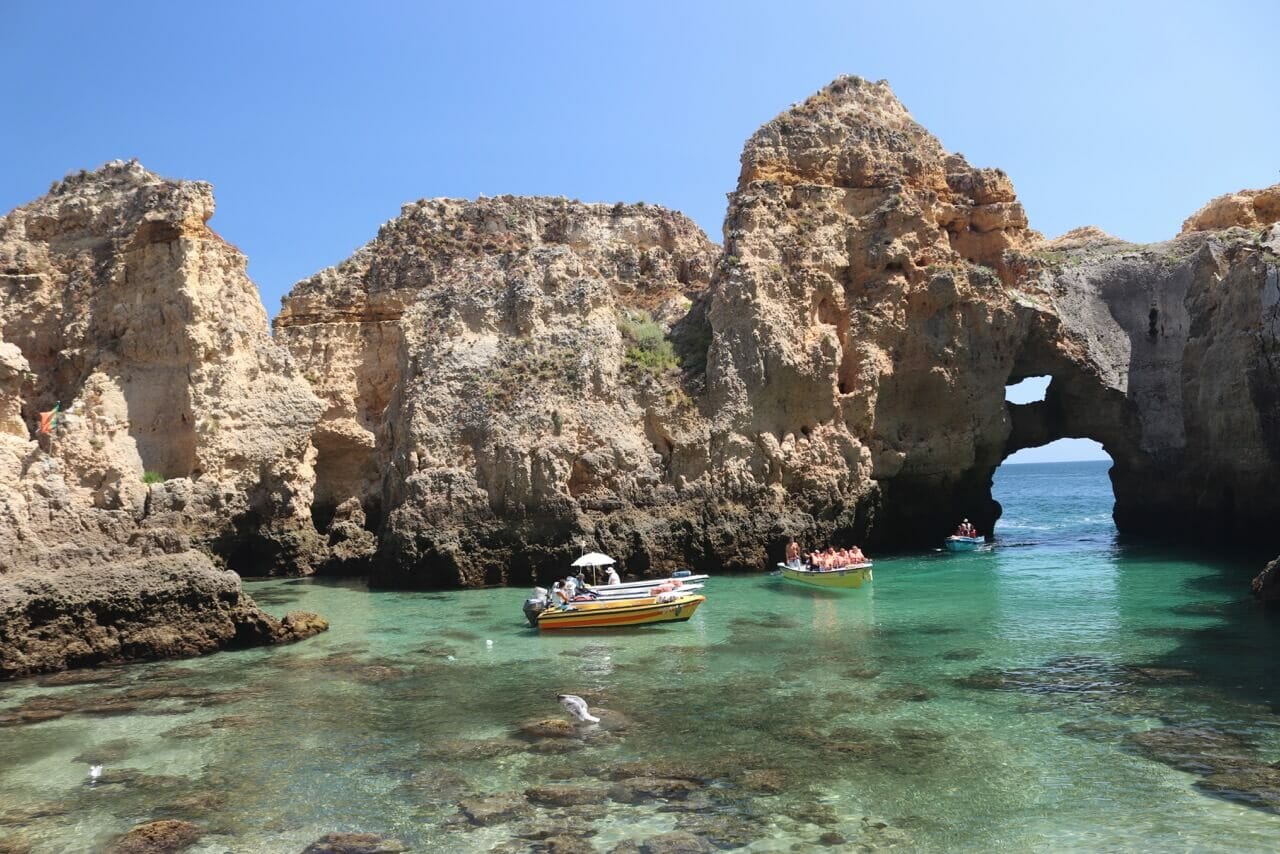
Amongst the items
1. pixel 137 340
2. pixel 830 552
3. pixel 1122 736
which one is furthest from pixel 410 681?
pixel 137 340

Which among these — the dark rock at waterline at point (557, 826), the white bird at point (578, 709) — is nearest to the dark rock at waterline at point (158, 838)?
the dark rock at waterline at point (557, 826)

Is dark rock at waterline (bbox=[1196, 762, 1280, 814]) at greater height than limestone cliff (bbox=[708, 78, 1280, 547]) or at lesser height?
lesser

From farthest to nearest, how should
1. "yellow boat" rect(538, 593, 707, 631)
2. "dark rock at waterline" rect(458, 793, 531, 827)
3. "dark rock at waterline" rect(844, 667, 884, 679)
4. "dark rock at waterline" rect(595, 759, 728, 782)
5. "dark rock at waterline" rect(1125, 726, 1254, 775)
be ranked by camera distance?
1. "yellow boat" rect(538, 593, 707, 631)
2. "dark rock at waterline" rect(844, 667, 884, 679)
3. "dark rock at waterline" rect(595, 759, 728, 782)
4. "dark rock at waterline" rect(1125, 726, 1254, 775)
5. "dark rock at waterline" rect(458, 793, 531, 827)

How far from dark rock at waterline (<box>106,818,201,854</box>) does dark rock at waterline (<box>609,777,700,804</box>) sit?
4.06 meters

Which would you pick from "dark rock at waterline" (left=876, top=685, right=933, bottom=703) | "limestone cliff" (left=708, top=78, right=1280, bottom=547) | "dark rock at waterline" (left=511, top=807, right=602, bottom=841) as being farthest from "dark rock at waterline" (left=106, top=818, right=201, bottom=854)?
"limestone cliff" (left=708, top=78, right=1280, bottom=547)

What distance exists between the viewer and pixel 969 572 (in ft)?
95.3

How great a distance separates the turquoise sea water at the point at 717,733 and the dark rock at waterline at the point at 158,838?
21 centimetres

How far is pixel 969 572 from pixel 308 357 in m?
24.8

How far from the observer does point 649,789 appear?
10.3m

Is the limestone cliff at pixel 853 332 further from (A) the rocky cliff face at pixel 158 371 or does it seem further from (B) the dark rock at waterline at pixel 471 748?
(B) the dark rock at waterline at pixel 471 748

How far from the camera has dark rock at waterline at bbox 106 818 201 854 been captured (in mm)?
9031

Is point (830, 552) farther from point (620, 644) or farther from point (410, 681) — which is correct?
point (410, 681)

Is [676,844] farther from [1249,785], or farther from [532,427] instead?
[532,427]

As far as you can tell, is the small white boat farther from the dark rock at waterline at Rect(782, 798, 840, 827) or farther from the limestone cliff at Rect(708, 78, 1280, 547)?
the dark rock at waterline at Rect(782, 798, 840, 827)
